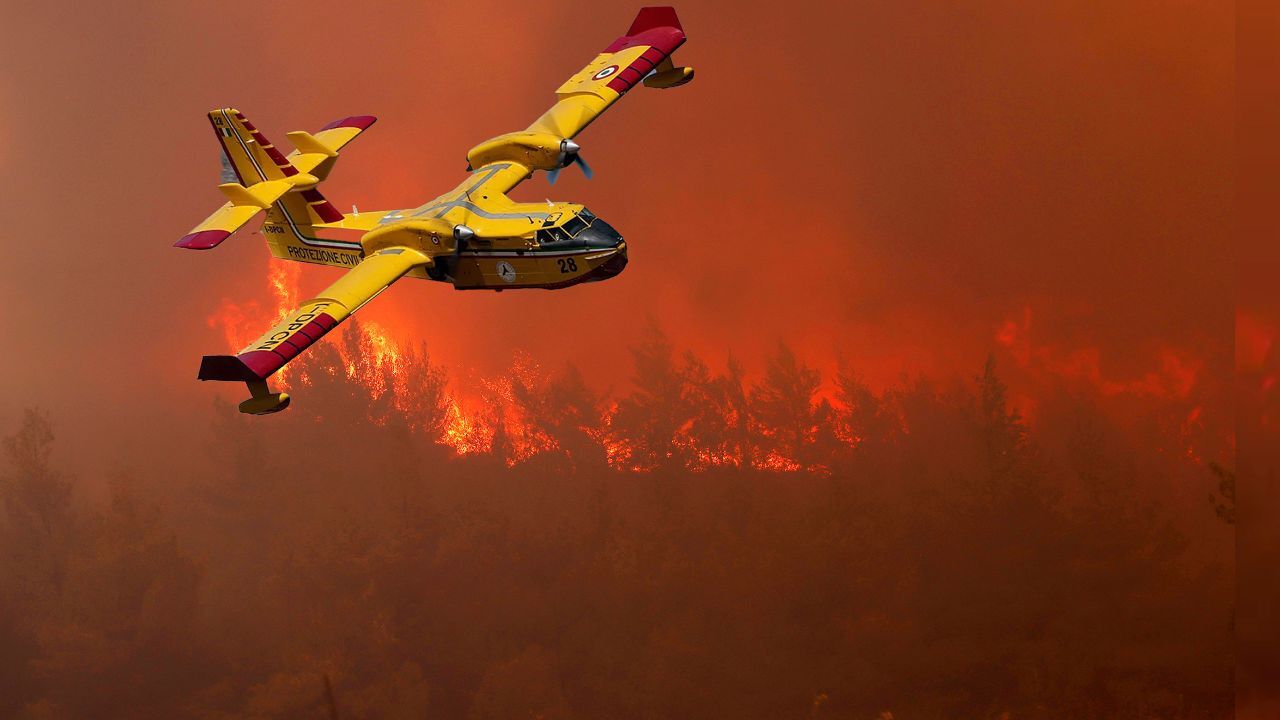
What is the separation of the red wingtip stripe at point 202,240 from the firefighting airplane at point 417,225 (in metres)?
0.06

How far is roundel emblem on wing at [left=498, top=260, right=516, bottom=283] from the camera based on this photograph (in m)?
51.6

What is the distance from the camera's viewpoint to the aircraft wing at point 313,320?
44500 mm

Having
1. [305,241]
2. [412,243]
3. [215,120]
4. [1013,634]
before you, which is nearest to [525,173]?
[412,243]

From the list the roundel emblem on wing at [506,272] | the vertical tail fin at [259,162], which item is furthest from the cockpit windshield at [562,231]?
the vertical tail fin at [259,162]

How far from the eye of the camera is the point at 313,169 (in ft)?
187

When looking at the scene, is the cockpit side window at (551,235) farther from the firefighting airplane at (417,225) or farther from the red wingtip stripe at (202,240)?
the red wingtip stripe at (202,240)

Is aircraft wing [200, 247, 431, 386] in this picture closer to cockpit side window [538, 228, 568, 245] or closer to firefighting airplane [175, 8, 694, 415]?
firefighting airplane [175, 8, 694, 415]

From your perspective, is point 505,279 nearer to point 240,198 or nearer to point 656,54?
point 240,198

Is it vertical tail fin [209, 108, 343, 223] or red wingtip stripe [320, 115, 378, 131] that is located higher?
red wingtip stripe [320, 115, 378, 131]

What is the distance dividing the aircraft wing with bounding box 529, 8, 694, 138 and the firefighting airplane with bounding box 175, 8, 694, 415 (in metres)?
0.09

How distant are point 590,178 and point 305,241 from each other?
1255 cm

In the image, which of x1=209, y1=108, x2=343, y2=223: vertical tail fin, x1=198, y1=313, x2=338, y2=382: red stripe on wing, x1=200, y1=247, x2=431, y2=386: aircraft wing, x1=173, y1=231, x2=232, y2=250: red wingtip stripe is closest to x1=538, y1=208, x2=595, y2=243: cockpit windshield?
x1=200, y1=247, x2=431, y2=386: aircraft wing

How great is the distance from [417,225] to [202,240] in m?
8.29

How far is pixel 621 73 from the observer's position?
198ft
